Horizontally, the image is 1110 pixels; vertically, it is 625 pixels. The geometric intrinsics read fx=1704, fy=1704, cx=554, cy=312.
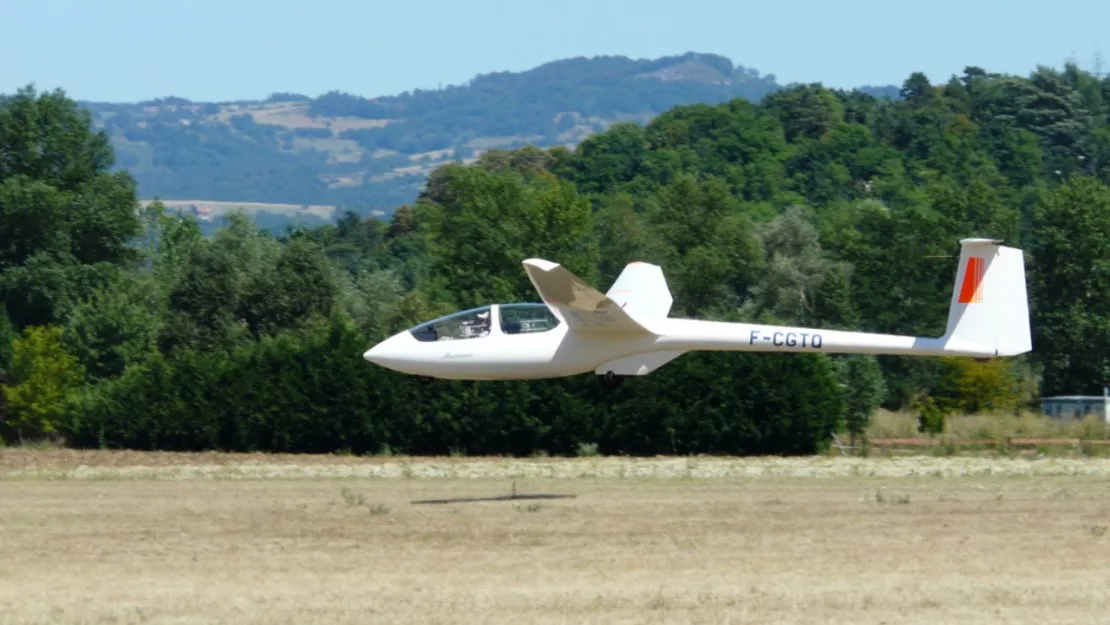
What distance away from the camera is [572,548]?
1923cm

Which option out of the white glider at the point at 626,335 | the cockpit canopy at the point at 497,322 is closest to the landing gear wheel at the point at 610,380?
the white glider at the point at 626,335

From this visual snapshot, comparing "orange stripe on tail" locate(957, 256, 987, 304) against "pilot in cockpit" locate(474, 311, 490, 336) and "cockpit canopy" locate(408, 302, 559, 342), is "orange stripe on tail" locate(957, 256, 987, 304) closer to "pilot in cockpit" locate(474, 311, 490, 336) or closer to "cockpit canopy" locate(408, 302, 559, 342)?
"cockpit canopy" locate(408, 302, 559, 342)

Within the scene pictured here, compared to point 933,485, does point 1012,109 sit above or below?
above

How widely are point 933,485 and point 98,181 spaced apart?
44.5 metres

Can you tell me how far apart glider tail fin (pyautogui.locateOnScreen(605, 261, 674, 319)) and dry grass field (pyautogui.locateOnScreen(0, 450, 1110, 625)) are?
272 cm

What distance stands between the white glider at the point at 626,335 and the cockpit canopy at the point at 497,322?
1 centimetres

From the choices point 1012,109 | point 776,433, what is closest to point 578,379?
point 776,433

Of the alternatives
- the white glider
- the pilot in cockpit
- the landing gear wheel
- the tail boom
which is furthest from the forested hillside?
the pilot in cockpit

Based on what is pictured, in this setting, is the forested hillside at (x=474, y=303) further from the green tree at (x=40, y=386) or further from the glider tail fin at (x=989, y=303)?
the glider tail fin at (x=989, y=303)

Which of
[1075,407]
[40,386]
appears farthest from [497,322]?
[1075,407]

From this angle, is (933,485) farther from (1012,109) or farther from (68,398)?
(1012,109)

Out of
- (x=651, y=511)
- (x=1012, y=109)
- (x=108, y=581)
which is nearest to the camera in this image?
(x=108, y=581)

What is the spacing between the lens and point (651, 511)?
2273 centimetres

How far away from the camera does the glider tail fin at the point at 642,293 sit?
2494cm
